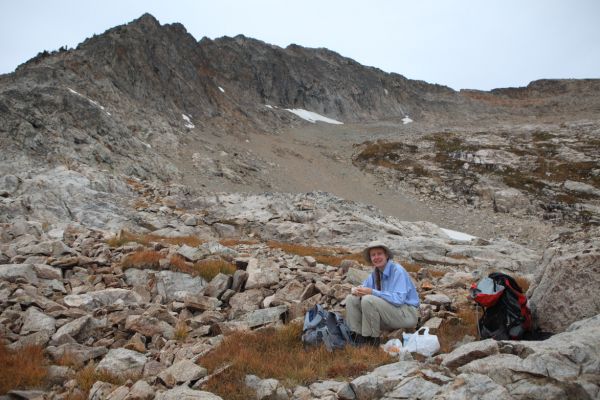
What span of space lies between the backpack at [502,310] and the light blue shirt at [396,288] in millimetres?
1068

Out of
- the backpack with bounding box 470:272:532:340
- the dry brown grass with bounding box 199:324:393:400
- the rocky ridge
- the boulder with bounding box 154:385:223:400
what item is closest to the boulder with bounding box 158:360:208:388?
the rocky ridge

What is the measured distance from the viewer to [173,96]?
62.7m

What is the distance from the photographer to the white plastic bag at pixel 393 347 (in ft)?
20.6

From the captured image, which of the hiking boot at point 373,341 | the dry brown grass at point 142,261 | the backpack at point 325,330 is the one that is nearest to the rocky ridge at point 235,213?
the dry brown grass at point 142,261

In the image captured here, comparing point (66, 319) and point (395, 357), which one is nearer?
point (395, 357)

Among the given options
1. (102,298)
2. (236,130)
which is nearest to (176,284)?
(102,298)

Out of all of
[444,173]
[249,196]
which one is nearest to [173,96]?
[249,196]

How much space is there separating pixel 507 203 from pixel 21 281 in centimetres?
4947

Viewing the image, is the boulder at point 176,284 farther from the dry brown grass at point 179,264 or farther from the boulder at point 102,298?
the boulder at point 102,298

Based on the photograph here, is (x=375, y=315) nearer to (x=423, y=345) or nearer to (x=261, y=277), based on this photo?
(x=423, y=345)

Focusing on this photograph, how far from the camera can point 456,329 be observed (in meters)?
7.54

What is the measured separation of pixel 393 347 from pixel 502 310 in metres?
2.03

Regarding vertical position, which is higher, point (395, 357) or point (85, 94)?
point (85, 94)

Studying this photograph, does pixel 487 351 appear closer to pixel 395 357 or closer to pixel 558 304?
pixel 395 357
